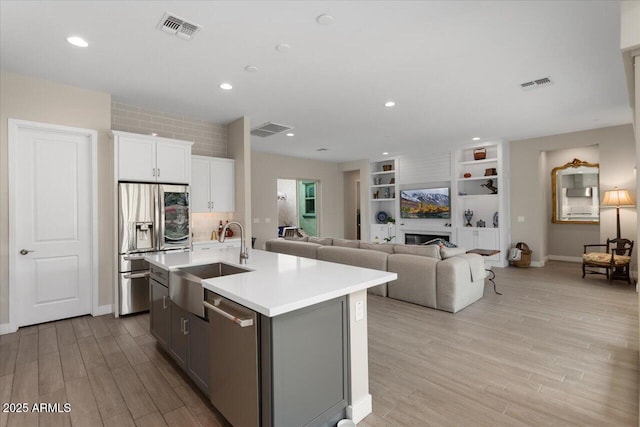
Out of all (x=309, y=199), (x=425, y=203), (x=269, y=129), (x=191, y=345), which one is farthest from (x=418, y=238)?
(x=191, y=345)

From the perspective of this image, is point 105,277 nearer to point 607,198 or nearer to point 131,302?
point 131,302

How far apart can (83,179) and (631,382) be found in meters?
5.81

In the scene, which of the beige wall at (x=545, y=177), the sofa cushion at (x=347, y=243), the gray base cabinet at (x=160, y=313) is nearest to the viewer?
the gray base cabinet at (x=160, y=313)

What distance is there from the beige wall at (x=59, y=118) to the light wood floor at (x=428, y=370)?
2.15ft

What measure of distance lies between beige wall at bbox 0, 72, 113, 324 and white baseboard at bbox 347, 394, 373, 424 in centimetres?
362

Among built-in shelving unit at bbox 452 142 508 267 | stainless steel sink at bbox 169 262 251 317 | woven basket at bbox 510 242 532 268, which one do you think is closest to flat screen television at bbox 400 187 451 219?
built-in shelving unit at bbox 452 142 508 267

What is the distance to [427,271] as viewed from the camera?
4121 millimetres

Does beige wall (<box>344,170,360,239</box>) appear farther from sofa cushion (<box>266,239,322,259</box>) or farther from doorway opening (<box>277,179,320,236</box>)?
sofa cushion (<box>266,239,322,259</box>)

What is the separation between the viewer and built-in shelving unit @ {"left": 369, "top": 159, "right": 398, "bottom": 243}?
9.33 meters

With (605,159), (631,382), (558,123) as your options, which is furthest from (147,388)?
(605,159)

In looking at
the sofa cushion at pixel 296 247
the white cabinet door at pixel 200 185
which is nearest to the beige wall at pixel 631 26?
the sofa cushion at pixel 296 247

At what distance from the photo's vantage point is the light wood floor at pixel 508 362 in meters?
2.03

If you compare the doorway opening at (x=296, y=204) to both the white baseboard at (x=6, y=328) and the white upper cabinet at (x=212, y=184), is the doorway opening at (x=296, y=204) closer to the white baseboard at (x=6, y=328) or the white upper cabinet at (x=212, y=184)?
the white upper cabinet at (x=212, y=184)

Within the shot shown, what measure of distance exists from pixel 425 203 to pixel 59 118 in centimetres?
754
